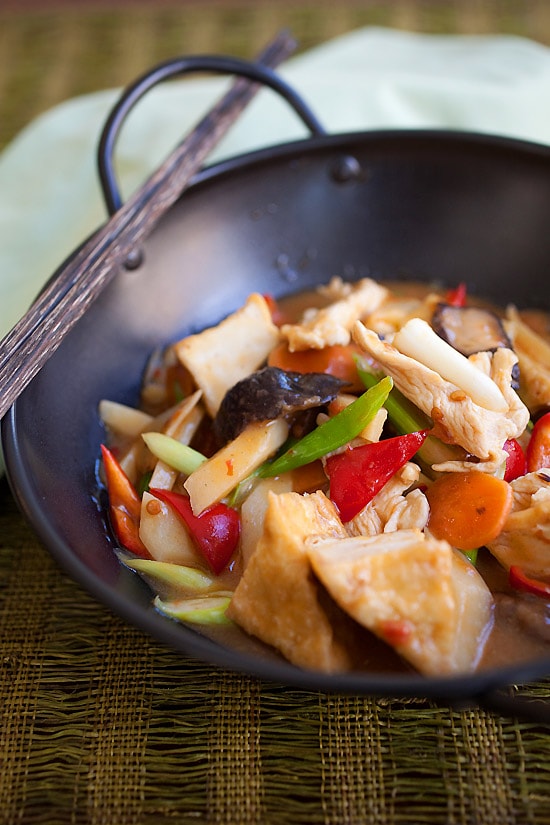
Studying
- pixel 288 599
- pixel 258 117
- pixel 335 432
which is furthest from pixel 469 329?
pixel 258 117

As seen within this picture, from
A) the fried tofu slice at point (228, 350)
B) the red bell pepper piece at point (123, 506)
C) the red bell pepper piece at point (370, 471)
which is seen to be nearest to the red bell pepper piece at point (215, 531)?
the red bell pepper piece at point (123, 506)

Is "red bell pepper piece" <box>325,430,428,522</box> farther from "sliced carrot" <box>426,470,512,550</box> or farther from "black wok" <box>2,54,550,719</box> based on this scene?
"black wok" <box>2,54,550,719</box>

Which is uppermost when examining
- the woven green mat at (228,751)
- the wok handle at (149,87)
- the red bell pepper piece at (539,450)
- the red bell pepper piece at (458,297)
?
the wok handle at (149,87)

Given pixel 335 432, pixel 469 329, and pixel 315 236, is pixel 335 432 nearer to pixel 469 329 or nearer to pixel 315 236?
pixel 469 329

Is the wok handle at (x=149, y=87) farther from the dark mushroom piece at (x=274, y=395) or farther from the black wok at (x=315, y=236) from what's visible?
the dark mushroom piece at (x=274, y=395)

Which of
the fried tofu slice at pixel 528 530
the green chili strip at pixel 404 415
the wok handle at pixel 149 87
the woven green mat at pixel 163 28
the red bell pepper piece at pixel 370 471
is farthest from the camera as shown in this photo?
the woven green mat at pixel 163 28
